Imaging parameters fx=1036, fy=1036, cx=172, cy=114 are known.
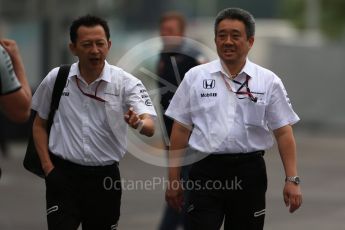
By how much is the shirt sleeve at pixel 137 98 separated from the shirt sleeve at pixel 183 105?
0.61ft

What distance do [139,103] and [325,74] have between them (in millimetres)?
19913

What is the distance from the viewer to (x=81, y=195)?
654 cm

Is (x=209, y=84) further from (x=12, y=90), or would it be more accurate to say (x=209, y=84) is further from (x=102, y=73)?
(x=12, y=90)

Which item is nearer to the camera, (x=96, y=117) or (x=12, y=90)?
(x=12, y=90)

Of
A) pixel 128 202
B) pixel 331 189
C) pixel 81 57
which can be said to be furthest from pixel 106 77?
pixel 331 189

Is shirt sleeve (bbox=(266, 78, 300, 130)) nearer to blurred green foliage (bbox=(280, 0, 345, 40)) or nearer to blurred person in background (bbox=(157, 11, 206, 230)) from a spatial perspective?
blurred person in background (bbox=(157, 11, 206, 230))

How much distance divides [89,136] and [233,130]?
35.6 inches

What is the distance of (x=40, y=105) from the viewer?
6680mm

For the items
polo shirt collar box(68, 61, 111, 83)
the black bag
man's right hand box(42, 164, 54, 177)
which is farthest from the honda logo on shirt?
man's right hand box(42, 164, 54, 177)

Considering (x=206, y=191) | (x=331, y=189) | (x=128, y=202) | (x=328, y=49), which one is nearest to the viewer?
(x=206, y=191)

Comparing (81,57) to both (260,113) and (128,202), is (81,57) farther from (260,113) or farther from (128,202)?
(128,202)

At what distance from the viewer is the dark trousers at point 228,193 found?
6391mm

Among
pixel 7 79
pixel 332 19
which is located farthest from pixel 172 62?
pixel 332 19

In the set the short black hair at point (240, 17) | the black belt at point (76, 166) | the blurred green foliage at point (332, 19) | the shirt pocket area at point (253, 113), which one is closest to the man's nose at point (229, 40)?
the short black hair at point (240, 17)
